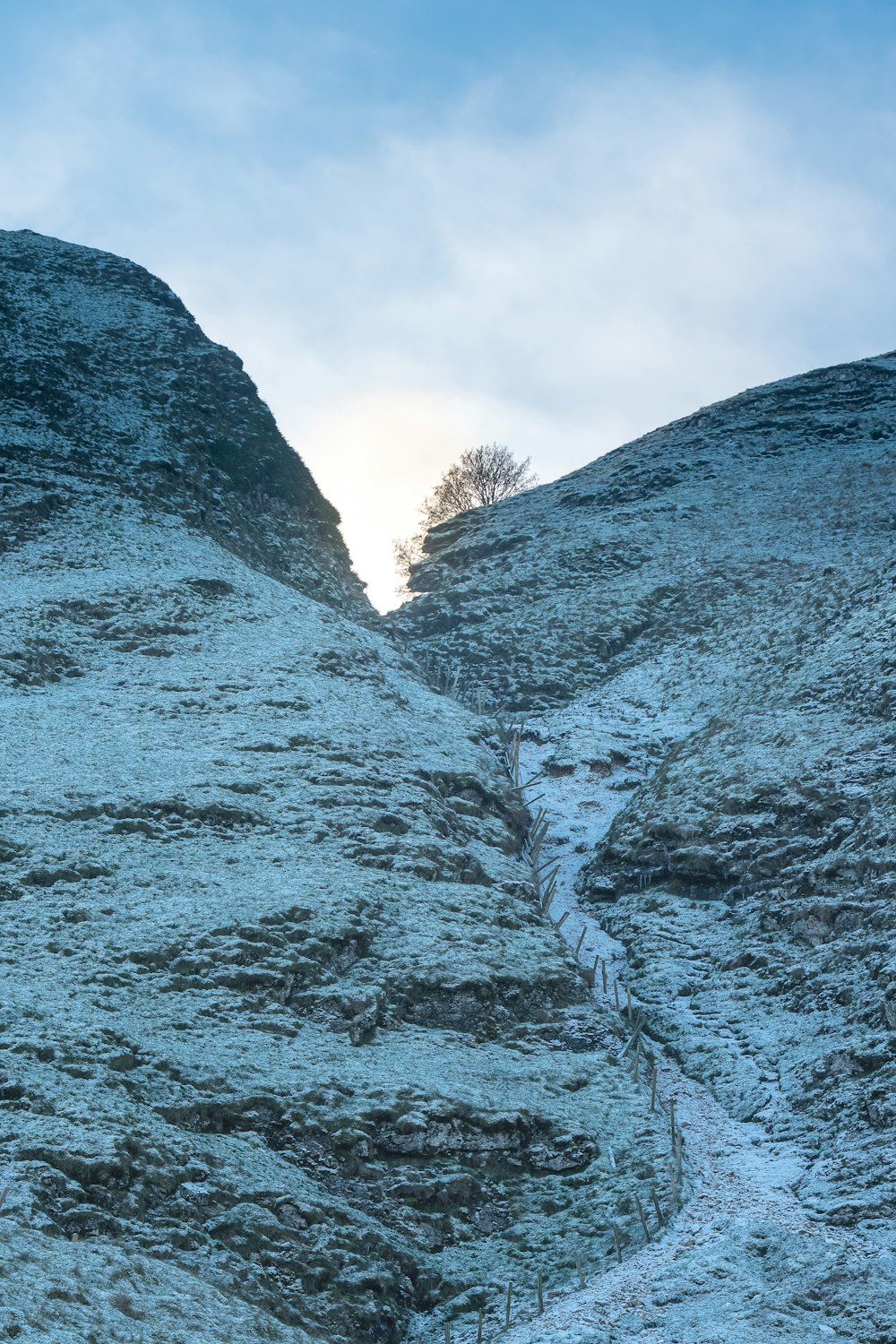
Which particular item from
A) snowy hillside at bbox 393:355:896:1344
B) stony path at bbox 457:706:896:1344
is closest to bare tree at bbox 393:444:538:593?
snowy hillside at bbox 393:355:896:1344

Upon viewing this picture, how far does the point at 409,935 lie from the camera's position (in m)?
23.2

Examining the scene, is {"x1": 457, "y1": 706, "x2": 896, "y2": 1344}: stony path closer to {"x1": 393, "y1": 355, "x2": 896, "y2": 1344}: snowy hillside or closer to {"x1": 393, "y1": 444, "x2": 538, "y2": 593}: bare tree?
{"x1": 393, "y1": 355, "x2": 896, "y2": 1344}: snowy hillside

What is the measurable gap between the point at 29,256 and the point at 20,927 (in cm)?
4889

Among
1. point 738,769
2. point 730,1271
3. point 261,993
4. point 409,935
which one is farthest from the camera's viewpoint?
point 738,769

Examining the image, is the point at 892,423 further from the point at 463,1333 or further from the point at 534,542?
the point at 463,1333

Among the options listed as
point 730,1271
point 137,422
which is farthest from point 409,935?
point 137,422

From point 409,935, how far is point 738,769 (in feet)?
40.0

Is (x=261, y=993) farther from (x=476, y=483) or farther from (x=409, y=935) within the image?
(x=476, y=483)

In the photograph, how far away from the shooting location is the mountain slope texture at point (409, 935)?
48.3 feet

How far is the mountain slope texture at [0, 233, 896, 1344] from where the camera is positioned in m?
14.7

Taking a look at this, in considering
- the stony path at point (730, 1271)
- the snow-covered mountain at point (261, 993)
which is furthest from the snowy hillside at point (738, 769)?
the snow-covered mountain at point (261, 993)

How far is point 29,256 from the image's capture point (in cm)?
5931

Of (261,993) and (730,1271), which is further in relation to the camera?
(261,993)

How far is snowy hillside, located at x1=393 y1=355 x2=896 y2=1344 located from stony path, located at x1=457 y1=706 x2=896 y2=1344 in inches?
1.8
